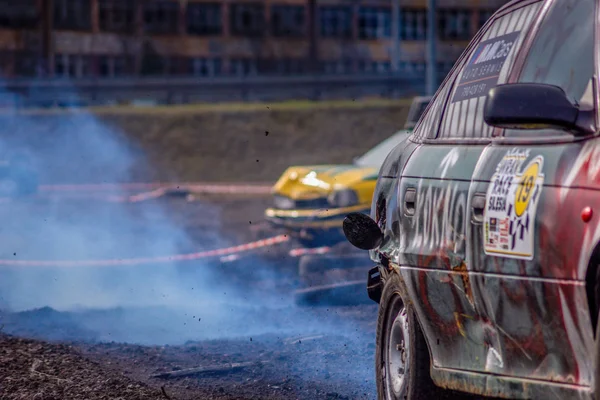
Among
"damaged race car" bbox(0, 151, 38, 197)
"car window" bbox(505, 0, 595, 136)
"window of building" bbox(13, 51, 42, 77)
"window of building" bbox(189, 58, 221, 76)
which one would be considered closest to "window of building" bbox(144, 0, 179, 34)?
"window of building" bbox(189, 58, 221, 76)

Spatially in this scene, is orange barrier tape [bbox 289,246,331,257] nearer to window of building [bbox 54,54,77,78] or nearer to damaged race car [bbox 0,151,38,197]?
damaged race car [bbox 0,151,38,197]

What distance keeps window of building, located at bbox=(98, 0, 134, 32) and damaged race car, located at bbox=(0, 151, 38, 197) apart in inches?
1086

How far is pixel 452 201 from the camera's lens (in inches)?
201

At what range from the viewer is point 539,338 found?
435 cm

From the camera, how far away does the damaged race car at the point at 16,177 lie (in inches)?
963

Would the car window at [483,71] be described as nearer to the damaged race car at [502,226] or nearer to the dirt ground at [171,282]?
the damaged race car at [502,226]

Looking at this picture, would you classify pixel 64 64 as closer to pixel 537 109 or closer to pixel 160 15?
pixel 160 15

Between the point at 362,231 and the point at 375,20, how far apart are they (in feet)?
177

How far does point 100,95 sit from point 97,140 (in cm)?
117

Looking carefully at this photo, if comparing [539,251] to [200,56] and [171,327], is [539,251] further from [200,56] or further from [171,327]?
[200,56]

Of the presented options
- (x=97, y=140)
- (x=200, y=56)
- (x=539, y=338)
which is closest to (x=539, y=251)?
(x=539, y=338)

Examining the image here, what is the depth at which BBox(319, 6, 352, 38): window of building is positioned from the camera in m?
56.4

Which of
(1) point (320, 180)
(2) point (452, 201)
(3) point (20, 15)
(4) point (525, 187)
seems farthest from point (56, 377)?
(3) point (20, 15)

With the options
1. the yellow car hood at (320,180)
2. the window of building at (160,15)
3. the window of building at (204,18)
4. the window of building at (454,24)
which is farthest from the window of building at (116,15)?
the yellow car hood at (320,180)
